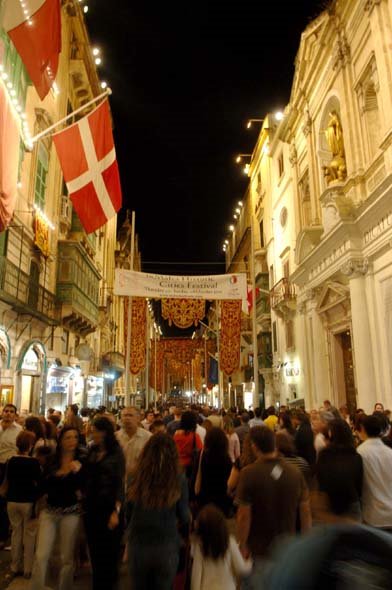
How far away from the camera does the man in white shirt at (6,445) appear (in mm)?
7289

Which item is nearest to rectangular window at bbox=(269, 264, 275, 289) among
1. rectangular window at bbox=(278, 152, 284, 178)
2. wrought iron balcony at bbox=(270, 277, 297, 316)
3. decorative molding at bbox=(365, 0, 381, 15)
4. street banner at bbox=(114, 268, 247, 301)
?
wrought iron balcony at bbox=(270, 277, 297, 316)

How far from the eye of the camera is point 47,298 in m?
20.8

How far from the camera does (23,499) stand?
5.86 m

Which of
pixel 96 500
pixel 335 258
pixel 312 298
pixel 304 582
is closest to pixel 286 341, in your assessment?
pixel 312 298

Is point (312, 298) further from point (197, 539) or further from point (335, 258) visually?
point (197, 539)

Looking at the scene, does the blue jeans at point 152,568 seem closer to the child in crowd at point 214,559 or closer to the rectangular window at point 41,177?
the child in crowd at point 214,559

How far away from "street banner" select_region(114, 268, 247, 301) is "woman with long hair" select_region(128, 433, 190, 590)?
13060 mm

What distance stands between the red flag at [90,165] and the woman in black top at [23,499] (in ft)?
21.1

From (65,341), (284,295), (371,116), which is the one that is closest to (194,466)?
(371,116)

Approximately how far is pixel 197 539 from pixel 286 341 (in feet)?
75.4

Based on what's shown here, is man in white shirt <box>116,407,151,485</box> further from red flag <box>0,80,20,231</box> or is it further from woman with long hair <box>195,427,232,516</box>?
red flag <box>0,80,20,231</box>

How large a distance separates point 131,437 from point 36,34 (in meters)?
7.01

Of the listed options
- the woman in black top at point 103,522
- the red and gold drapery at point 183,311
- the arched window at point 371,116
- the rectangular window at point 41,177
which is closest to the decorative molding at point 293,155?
the arched window at point 371,116

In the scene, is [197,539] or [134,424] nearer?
[197,539]
